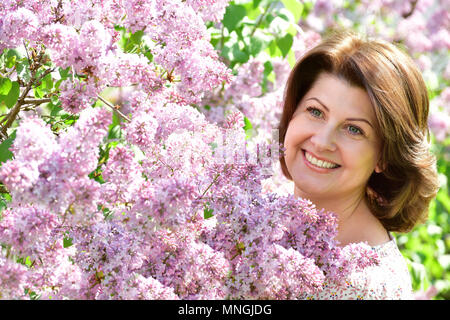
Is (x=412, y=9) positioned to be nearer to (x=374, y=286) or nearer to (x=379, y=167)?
(x=379, y=167)

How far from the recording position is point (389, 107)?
2.03 metres

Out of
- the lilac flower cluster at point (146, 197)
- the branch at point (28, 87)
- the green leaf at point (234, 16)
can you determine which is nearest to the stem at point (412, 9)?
the green leaf at point (234, 16)

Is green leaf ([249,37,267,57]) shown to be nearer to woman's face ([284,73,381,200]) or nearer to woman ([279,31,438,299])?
woman ([279,31,438,299])

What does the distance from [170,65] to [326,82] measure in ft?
2.09

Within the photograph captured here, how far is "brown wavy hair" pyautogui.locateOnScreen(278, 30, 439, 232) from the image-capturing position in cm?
206

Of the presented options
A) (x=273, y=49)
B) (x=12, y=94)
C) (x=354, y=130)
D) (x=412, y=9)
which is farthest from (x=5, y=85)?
(x=412, y=9)

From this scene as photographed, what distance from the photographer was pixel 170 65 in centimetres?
176

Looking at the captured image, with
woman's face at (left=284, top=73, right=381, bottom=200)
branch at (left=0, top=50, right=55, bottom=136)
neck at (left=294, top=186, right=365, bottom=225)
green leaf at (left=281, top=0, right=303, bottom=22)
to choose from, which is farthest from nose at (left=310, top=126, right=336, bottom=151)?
green leaf at (left=281, top=0, right=303, bottom=22)

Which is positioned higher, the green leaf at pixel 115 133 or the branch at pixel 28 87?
the branch at pixel 28 87

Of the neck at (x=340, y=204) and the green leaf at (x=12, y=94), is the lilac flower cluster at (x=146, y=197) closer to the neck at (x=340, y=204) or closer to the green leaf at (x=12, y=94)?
the green leaf at (x=12, y=94)

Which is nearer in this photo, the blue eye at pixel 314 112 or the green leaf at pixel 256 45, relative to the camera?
the blue eye at pixel 314 112

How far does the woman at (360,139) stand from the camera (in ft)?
6.58
